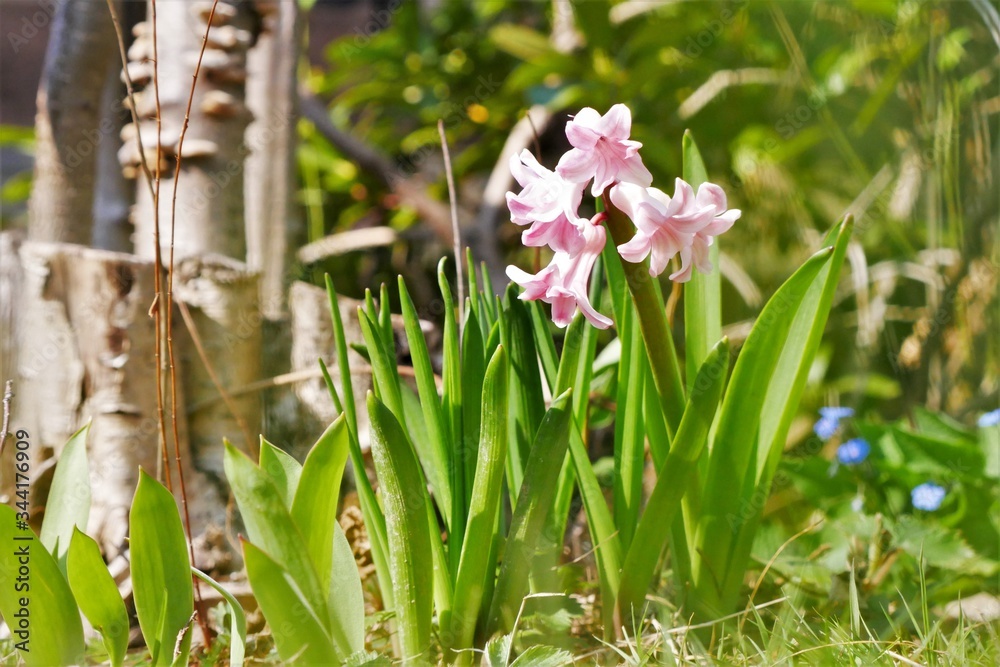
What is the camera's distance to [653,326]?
0.76m

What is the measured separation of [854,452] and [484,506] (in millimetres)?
823

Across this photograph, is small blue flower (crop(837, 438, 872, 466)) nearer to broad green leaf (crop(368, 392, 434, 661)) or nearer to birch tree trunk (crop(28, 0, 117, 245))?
broad green leaf (crop(368, 392, 434, 661))

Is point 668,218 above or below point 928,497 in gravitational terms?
above

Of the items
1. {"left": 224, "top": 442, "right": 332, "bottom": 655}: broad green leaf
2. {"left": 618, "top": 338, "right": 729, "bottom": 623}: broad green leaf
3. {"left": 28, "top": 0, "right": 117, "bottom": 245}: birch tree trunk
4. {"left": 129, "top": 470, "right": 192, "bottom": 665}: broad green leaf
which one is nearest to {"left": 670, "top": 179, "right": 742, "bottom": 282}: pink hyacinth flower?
{"left": 618, "top": 338, "right": 729, "bottom": 623}: broad green leaf

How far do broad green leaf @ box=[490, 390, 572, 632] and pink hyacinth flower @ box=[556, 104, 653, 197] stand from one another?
0.20m

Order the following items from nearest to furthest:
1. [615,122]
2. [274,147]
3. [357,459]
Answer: [615,122], [357,459], [274,147]

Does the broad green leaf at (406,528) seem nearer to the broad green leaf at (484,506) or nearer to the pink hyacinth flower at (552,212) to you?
the broad green leaf at (484,506)

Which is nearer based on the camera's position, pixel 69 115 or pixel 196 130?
pixel 196 130

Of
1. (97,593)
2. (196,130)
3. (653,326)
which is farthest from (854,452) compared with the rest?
(196,130)

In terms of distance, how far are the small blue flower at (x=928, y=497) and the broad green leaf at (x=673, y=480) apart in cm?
59

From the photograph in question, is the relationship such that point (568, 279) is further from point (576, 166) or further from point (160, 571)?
point (160, 571)

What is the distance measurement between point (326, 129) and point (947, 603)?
2186 millimetres

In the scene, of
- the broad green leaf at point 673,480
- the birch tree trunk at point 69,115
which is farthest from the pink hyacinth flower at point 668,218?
the birch tree trunk at point 69,115

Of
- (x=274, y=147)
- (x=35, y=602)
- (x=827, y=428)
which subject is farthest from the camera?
(x=274, y=147)
